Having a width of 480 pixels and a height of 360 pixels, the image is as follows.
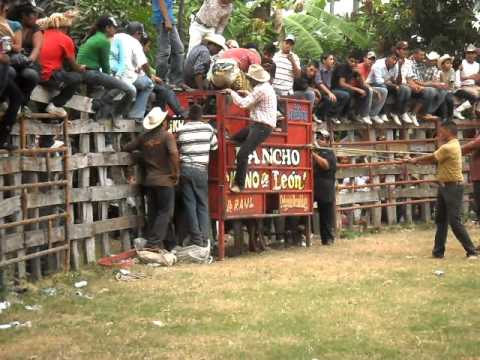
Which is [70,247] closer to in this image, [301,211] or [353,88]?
[301,211]

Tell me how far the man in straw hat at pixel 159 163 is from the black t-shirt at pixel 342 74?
18.0 ft

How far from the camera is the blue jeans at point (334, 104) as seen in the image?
1939 cm

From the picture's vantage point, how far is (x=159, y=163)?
1486 centimetres

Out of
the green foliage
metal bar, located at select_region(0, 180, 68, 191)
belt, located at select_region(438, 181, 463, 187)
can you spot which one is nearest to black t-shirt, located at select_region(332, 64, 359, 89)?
belt, located at select_region(438, 181, 463, 187)

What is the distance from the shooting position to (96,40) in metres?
14.0

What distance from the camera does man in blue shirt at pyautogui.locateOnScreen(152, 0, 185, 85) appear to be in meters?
15.6

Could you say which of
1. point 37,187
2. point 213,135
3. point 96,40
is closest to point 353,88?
point 213,135

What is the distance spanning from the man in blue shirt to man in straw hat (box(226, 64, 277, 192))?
113 cm

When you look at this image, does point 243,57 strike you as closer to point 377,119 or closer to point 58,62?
point 58,62

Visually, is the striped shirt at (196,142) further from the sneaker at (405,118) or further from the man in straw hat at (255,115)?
the sneaker at (405,118)

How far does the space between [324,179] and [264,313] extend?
712 cm

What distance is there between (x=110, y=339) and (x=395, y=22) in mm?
18580

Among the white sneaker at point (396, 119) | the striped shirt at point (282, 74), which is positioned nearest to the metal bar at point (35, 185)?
the striped shirt at point (282, 74)

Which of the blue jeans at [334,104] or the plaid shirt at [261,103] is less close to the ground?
the blue jeans at [334,104]
